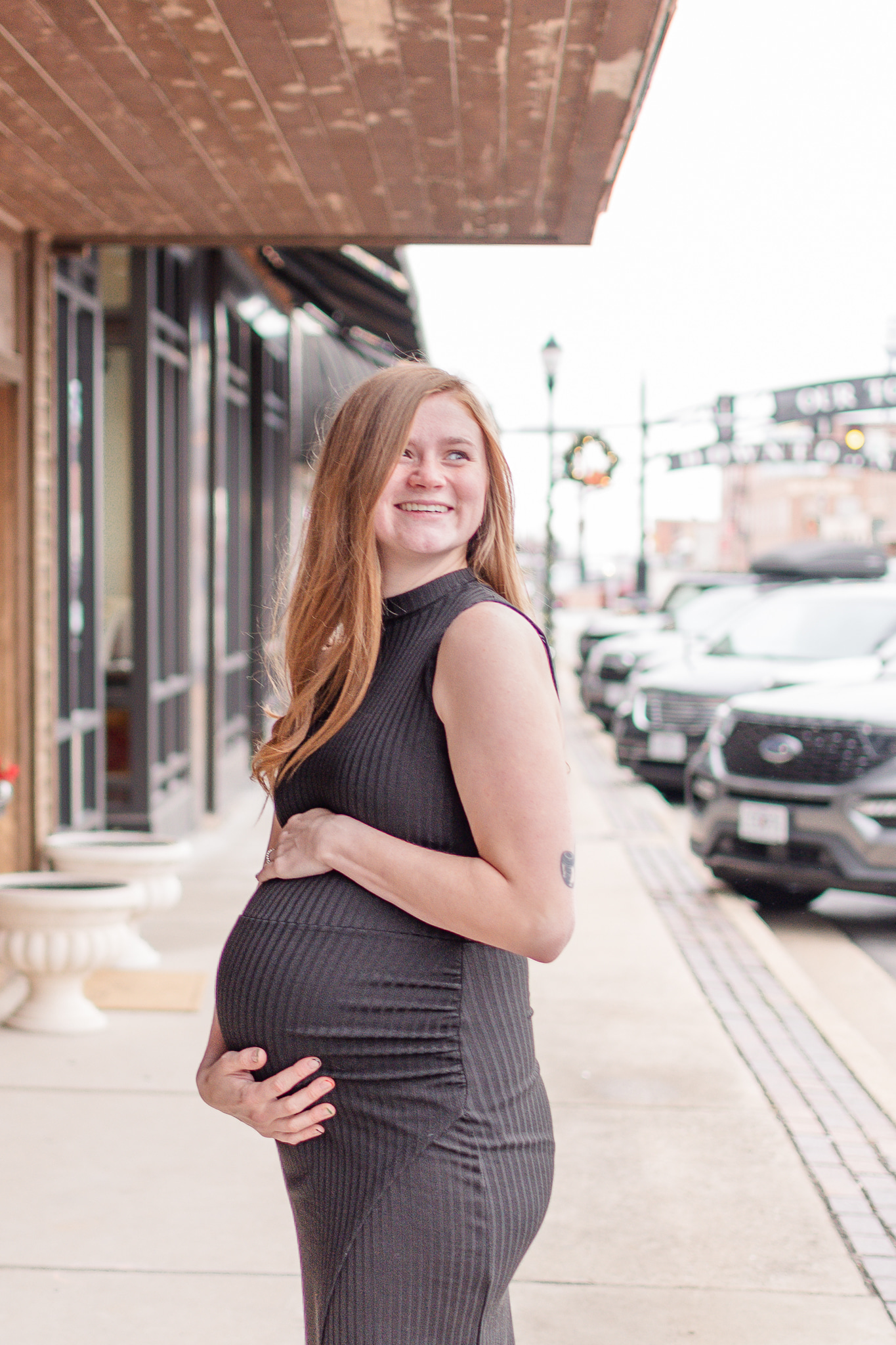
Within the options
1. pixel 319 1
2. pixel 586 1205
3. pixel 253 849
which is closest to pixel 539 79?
pixel 319 1

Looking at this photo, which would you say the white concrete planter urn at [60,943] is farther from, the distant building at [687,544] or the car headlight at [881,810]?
the distant building at [687,544]

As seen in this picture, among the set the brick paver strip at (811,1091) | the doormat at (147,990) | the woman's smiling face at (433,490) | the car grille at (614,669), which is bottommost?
the brick paver strip at (811,1091)

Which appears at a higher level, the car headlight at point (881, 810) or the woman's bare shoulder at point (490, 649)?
the woman's bare shoulder at point (490, 649)

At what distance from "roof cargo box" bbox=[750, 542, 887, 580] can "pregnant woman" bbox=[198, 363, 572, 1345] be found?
15.9m

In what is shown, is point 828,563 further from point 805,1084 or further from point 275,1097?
point 275,1097

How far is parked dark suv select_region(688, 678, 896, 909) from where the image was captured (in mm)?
7273

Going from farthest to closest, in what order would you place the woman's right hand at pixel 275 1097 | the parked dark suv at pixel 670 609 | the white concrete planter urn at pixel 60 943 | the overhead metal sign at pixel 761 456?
1. the overhead metal sign at pixel 761 456
2. the parked dark suv at pixel 670 609
3. the white concrete planter urn at pixel 60 943
4. the woman's right hand at pixel 275 1097

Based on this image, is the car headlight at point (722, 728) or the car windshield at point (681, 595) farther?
the car windshield at point (681, 595)

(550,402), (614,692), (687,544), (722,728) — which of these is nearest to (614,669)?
(614,692)

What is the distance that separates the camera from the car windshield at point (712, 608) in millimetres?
15852

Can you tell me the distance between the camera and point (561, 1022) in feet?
18.9

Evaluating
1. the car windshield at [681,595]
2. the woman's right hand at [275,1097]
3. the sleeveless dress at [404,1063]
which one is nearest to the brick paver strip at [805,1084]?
the sleeveless dress at [404,1063]

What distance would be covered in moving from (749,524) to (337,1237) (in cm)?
9552

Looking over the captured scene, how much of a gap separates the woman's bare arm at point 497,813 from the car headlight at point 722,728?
6.39 metres
